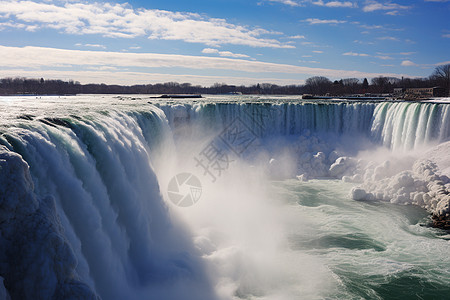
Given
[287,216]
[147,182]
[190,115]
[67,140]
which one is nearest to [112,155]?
[67,140]

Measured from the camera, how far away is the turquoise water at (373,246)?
325 inches

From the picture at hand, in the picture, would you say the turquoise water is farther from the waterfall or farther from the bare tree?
the bare tree

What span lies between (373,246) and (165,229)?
6175mm

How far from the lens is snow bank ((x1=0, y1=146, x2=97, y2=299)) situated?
12.0ft

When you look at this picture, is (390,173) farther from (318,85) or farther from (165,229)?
(318,85)

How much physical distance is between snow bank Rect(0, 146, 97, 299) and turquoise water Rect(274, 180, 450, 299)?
5820mm

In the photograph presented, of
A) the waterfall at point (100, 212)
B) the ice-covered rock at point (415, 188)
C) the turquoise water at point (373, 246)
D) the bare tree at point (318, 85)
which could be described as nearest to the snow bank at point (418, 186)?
the ice-covered rock at point (415, 188)

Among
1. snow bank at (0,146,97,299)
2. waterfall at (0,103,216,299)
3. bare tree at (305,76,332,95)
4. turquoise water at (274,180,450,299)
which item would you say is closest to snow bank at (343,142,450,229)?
turquoise water at (274,180,450,299)

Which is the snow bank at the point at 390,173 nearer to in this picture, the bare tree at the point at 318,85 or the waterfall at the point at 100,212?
the waterfall at the point at 100,212

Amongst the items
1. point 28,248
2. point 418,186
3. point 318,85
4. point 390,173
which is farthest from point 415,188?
point 318,85

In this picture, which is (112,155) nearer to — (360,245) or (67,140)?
(67,140)

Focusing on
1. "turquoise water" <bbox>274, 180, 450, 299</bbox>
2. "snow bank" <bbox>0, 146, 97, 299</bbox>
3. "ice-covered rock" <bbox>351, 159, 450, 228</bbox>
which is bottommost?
"turquoise water" <bbox>274, 180, 450, 299</bbox>

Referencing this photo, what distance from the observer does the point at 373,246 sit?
10453mm

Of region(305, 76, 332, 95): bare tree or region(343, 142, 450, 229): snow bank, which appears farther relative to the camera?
region(305, 76, 332, 95): bare tree
